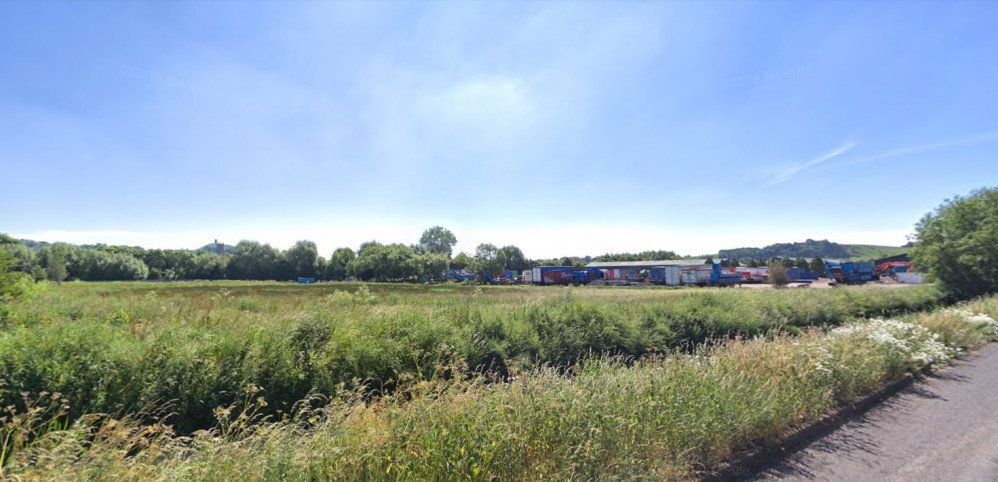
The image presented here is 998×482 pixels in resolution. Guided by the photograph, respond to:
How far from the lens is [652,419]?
4.00m

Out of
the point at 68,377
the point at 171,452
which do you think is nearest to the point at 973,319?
the point at 171,452

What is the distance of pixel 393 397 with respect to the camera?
15.4ft

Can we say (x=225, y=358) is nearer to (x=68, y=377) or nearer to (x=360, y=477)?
(x=68, y=377)

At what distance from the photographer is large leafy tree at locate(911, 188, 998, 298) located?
22.8 meters

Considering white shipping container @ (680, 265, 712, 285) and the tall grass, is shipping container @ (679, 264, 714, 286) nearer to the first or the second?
white shipping container @ (680, 265, 712, 285)

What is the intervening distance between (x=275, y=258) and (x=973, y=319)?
10595cm

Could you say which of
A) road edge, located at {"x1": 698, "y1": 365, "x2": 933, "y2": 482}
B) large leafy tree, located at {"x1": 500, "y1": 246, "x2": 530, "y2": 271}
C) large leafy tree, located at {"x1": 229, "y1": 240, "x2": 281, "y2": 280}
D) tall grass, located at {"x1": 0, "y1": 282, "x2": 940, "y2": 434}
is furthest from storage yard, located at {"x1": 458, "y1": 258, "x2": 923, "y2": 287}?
large leafy tree, located at {"x1": 229, "y1": 240, "x2": 281, "y2": 280}

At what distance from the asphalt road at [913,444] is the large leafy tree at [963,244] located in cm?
2705

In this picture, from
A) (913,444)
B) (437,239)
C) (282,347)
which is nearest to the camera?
(913,444)

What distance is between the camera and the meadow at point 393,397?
121 inches

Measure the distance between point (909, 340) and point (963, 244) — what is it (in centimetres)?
2630

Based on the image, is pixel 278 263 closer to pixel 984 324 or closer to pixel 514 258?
pixel 514 258

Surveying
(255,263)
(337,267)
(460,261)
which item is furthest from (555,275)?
(255,263)

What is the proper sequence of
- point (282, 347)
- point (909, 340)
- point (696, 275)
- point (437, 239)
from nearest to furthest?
point (282, 347) → point (909, 340) → point (696, 275) → point (437, 239)
